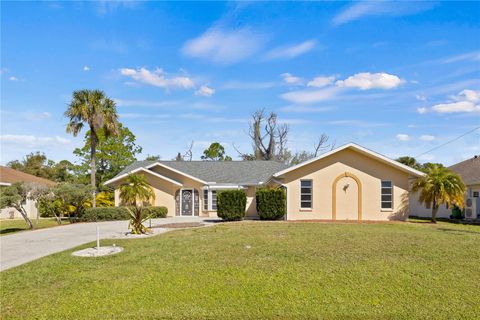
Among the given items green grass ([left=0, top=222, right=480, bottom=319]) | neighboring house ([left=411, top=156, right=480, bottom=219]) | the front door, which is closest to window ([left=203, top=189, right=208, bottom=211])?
the front door

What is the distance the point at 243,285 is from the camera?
7.50 meters

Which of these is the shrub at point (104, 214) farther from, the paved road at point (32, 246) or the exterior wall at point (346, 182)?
the exterior wall at point (346, 182)

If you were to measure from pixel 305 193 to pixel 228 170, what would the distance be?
1093cm

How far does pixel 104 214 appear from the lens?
25359 millimetres

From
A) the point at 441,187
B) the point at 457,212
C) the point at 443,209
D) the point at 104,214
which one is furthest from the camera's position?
the point at 443,209

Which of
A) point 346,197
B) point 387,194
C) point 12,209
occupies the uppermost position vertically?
point 387,194

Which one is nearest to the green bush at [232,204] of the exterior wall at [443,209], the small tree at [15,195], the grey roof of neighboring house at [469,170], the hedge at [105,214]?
the hedge at [105,214]

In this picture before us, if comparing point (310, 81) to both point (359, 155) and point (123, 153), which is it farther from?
point (123, 153)

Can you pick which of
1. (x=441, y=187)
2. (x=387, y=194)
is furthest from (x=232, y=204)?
(x=441, y=187)

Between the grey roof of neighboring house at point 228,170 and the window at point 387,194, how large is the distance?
30.9ft

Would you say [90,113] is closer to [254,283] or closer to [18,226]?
[18,226]

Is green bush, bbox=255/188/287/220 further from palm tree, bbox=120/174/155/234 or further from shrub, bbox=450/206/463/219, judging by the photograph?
shrub, bbox=450/206/463/219

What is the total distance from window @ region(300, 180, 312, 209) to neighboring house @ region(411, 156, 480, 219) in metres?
10.9

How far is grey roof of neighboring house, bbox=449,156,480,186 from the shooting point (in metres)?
26.3
